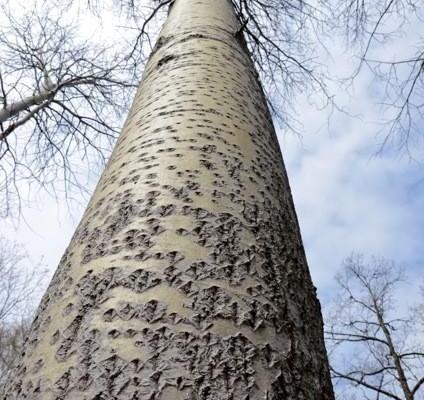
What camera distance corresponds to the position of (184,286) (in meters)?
0.55

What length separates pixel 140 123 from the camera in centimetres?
101

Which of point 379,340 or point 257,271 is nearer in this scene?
point 257,271

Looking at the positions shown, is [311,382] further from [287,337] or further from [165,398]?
[165,398]

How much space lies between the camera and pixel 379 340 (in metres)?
8.03

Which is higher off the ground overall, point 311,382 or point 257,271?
point 257,271

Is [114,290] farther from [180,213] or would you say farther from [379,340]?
[379,340]

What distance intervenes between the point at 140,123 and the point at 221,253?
0.49m

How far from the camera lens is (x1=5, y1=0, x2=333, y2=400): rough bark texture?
47 centimetres

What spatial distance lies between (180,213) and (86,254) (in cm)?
14

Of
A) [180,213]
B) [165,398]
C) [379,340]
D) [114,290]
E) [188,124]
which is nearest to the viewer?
[165,398]

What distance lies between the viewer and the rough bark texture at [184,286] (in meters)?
0.47

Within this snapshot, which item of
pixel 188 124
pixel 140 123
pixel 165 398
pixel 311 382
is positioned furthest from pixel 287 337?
pixel 140 123

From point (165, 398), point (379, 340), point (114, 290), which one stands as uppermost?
point (379, 340)

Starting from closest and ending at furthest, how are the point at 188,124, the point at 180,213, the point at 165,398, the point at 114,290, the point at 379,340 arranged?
the point at 165,398
the point at 114,290
the point at 180,213
the point at 188,124
the point at 379,340
